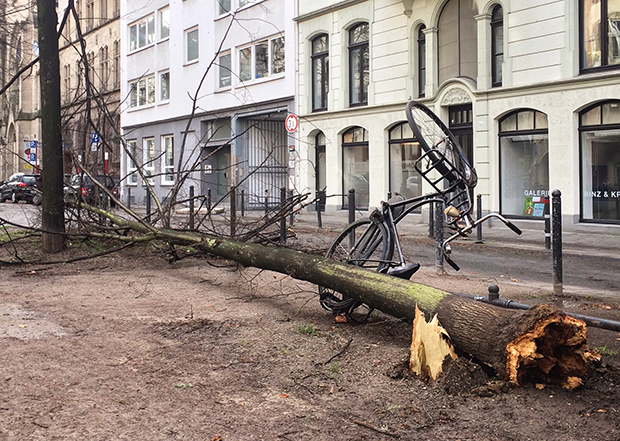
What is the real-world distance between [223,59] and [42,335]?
88.0 ft

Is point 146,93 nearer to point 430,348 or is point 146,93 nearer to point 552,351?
point 430,348

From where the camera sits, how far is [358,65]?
23766mm

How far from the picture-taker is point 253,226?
9.67 metres

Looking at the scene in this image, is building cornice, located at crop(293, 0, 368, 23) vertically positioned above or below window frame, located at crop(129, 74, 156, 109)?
above

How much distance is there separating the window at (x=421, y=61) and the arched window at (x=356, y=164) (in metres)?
2.73

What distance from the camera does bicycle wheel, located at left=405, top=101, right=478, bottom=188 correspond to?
6109 mm

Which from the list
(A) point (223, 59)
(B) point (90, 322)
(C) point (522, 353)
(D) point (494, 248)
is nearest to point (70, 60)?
(A) point (223, 59)

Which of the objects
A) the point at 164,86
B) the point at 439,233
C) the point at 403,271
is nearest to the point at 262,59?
the point at 164,86

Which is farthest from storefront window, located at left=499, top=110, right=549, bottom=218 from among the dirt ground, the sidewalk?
the dirt ground

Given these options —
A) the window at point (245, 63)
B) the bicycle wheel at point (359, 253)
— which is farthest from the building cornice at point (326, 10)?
the bicycle wheel at point (359, 253)

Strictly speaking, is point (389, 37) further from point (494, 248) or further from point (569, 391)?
point (569, 391)

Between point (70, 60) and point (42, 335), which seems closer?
point (42, 335)

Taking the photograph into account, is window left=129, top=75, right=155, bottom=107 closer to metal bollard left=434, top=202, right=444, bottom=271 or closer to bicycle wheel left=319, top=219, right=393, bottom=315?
metal bollard left=434, top=202, right=444, bottom=271

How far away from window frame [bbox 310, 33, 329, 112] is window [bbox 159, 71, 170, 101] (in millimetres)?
12061
